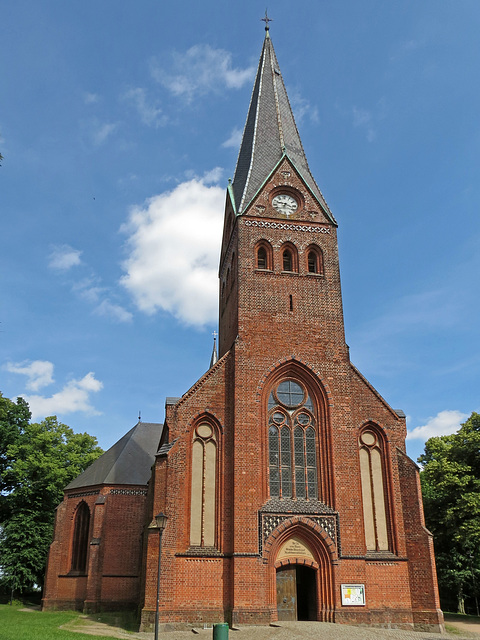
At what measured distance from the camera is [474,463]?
32.4m

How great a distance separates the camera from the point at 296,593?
76.3ft

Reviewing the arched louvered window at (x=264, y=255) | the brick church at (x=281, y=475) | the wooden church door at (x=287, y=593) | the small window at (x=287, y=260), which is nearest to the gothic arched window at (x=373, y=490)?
the brick church at (x=281, y=475)

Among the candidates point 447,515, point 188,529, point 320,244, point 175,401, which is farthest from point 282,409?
point 447,515

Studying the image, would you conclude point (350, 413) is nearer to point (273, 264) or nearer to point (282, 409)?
point (282, 409)

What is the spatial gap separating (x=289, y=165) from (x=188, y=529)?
62.0ft

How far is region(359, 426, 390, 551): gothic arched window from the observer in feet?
79.7

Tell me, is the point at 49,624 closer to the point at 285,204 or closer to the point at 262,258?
the point at 262,258

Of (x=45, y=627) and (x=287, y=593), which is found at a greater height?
(x=287, y=593)

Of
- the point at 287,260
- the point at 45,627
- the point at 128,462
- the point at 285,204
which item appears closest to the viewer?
the point at 45,627

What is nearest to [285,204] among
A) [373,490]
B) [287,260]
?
[287,260]

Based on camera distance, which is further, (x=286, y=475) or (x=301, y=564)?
(x=286, y=475)

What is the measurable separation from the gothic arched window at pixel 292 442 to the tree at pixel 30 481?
20.3 meters

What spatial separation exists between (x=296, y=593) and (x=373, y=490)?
5.37m

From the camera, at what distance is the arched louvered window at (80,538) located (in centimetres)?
3250
